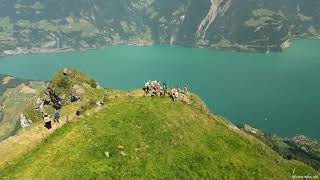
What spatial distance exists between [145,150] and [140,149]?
693 millimetres

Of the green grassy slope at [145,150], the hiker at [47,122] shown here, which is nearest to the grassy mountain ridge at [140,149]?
the green grassy slope at [145,150]

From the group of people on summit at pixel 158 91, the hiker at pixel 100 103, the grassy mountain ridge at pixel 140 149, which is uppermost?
the group of people on summit at pixel 158 91

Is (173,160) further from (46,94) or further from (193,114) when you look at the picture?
(46,94)

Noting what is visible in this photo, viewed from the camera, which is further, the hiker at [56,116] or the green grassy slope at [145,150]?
the hiker at [56,116]

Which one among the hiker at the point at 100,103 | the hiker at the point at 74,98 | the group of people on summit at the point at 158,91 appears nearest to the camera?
the hiker at the point at 100,103

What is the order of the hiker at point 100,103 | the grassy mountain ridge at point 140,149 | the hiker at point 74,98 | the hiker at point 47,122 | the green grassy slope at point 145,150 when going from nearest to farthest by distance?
the green grassy slope at point 145,150
the grassy mountain ridge at point 140,149
the hiker at point 47,122
the hiker at point 100,103
the hiker at point 74,98

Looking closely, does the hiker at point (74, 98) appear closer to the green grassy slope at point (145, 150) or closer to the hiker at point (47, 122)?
the green grassy slope at point (145, 150)

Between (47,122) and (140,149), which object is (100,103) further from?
(140,149)

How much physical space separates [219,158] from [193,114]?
12971mm

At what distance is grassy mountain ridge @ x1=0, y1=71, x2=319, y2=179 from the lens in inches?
2147

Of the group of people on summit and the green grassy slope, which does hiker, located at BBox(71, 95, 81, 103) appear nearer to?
the group of people on summit

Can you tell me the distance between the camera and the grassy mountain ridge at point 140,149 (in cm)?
5453

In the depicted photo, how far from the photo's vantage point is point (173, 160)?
59.5 meters

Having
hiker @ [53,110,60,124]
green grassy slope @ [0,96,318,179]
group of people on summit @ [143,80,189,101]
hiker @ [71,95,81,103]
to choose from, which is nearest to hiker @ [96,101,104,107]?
green grassy slope @ [0,96,318,179]
